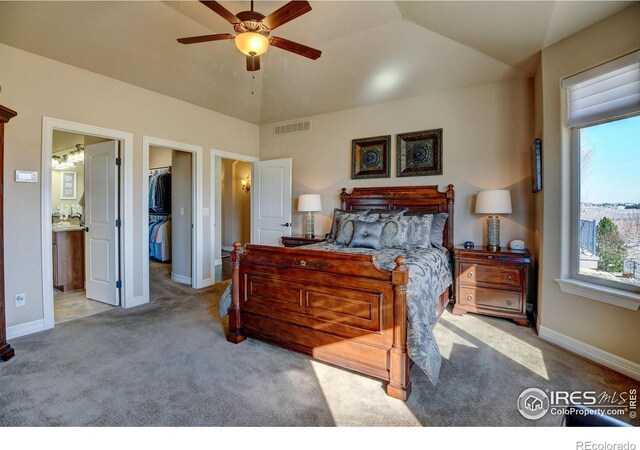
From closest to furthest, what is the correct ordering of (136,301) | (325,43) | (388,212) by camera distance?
(325,43) → (136,301) → (388,212)

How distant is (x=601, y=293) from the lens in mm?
2441

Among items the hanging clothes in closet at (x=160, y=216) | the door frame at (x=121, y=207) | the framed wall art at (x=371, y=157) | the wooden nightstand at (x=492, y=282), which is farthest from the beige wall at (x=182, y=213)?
the wooden nightstand at (x=492, y=282)

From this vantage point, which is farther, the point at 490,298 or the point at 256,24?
the point at 490,298

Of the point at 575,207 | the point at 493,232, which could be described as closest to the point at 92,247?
the point at 493,232

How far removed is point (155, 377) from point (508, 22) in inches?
162

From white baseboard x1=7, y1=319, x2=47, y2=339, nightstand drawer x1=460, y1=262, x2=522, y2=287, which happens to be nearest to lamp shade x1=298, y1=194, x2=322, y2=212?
nightstand drawer x1=460, y1=262, x2=522, y2=287

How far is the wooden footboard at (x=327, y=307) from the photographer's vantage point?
2073mm

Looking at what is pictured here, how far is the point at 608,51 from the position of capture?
2391 millimetres

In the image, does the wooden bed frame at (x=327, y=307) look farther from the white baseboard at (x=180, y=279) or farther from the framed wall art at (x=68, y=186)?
the framed wall art at (x=68, y=186)

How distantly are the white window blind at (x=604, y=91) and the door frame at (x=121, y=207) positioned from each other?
4.70 meters

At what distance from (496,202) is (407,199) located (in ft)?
3.65

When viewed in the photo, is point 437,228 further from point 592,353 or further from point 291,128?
point 291,128

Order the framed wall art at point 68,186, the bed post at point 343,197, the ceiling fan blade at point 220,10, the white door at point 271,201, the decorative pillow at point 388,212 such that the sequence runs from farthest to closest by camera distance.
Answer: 1. the framed wall art at point 68,186
2. the white door at point 271,201
3. the bed post at point 343,197
4. the decorative pillow at point 388,212
5. the ceiling fan blade at point 220,10

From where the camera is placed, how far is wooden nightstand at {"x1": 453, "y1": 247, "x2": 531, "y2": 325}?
3.30 metres
